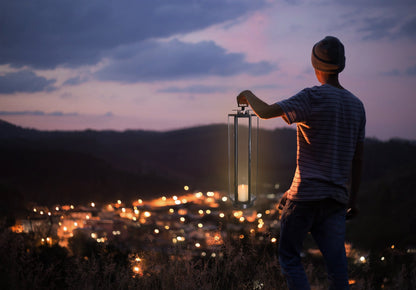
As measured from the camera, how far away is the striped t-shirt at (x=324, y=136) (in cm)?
162

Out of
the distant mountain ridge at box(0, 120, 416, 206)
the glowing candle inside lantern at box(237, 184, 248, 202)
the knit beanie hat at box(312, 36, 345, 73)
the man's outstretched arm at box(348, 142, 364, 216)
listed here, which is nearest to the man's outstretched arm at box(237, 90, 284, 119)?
the knit beanie hat at box(312, 36, 345, 73)

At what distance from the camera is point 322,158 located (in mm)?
1680

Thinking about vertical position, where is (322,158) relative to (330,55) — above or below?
below

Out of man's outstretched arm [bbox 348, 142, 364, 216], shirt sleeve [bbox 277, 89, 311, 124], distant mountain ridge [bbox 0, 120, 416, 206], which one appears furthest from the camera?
distant mountain ridge [bbox 0, 120, 416, 206]

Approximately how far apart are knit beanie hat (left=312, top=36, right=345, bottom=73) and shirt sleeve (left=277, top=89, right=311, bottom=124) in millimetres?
257

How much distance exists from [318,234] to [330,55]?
97 cm

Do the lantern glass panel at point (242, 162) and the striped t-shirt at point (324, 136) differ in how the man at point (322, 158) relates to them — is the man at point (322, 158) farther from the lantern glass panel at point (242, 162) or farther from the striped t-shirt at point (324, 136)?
the lantern glass panel at point (242, 162)

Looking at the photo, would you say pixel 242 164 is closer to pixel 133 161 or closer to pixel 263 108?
pixel 263 108

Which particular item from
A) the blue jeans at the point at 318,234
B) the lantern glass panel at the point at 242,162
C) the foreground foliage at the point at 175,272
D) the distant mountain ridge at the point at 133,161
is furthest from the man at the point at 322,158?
the distant mountain ridge at the point at 133,161

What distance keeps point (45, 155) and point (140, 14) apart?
21.1ft

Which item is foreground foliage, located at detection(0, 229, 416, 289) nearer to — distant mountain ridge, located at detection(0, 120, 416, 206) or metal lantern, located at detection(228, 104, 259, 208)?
metal lantern, located at detection(228, 104, 259, 208)

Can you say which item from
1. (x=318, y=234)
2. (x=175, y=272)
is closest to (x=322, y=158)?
(x=318, y=234)

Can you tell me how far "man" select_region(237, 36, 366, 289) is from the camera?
64.2 inches

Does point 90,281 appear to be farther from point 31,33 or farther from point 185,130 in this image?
point 185,130
